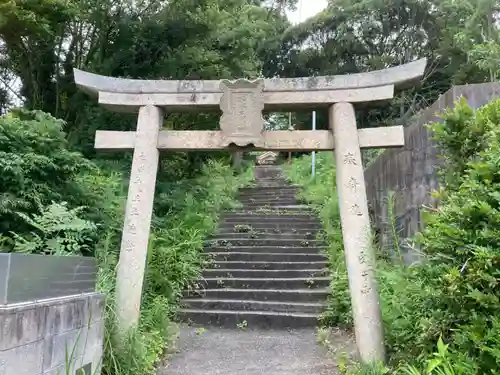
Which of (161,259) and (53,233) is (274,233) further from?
(53,233)

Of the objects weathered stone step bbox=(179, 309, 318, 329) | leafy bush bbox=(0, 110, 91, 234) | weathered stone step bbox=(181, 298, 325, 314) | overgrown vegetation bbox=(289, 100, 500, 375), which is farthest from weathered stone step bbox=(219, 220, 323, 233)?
overgrown vegetation bbox=(289, 100, 500, 375)

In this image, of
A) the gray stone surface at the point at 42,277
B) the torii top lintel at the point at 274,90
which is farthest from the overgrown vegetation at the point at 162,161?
the gray stone surface at the point at 42,277

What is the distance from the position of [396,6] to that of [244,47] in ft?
39.1

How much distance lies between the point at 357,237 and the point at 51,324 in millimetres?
3131

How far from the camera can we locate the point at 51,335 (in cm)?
348

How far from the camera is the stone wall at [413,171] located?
4.68 metres

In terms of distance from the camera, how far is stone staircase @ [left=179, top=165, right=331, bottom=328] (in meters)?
6.83

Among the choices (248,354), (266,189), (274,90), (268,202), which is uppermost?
(266,189)

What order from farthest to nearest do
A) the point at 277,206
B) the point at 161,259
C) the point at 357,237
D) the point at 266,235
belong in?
1. the point at 277,206
2. the point at 266,235
3. the point at 161,259
4. the point at 357,237

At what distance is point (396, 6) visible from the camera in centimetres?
1953

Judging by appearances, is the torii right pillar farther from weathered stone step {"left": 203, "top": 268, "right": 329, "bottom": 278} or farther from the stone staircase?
weathered stone step {"left": 203, "top": 268, "right": 329, "bottom": 278}

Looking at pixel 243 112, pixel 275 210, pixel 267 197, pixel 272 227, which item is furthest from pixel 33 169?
pixel 267 197

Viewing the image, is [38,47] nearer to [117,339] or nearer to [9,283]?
[117,339]

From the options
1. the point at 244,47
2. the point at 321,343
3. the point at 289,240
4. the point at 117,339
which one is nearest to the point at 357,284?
the point at 321,343
